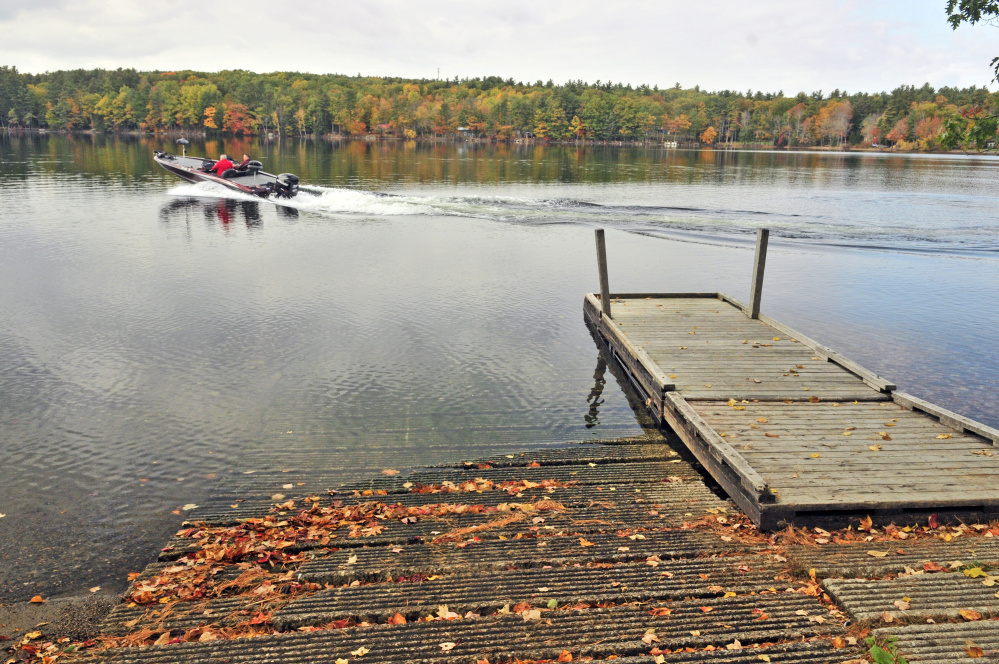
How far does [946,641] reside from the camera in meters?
4.27

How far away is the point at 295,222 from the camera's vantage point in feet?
96.0

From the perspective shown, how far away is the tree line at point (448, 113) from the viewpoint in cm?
15588

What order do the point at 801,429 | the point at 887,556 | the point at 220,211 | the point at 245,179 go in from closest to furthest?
the point at 887,556
the point at 801,429
the point at 220,211
the point at 245,179

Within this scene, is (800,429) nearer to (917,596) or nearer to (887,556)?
(887,556)

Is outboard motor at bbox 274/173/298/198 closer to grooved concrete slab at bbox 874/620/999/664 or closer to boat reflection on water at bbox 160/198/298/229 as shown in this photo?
boat reflection on water at bbox 160/198/298/229

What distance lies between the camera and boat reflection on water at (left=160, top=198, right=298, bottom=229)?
28812 mm

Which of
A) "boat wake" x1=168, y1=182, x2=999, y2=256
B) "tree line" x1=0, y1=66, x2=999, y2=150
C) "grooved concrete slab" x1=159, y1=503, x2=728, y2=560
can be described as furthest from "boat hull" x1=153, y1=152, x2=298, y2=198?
"tree line" x1=0, y1=66, x2=999, y2=150

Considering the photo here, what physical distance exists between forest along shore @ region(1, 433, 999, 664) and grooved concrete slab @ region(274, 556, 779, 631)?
0.02 meters

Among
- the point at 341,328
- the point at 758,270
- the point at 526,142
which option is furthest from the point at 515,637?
the point at 526,142

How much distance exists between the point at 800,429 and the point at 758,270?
5.55m

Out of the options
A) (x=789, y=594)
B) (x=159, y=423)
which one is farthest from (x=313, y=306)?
(x=789, y=594)

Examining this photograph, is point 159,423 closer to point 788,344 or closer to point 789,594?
point 789,594

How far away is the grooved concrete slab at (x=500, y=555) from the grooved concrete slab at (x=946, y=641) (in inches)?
60.2

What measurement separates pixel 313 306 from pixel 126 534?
9479mm
